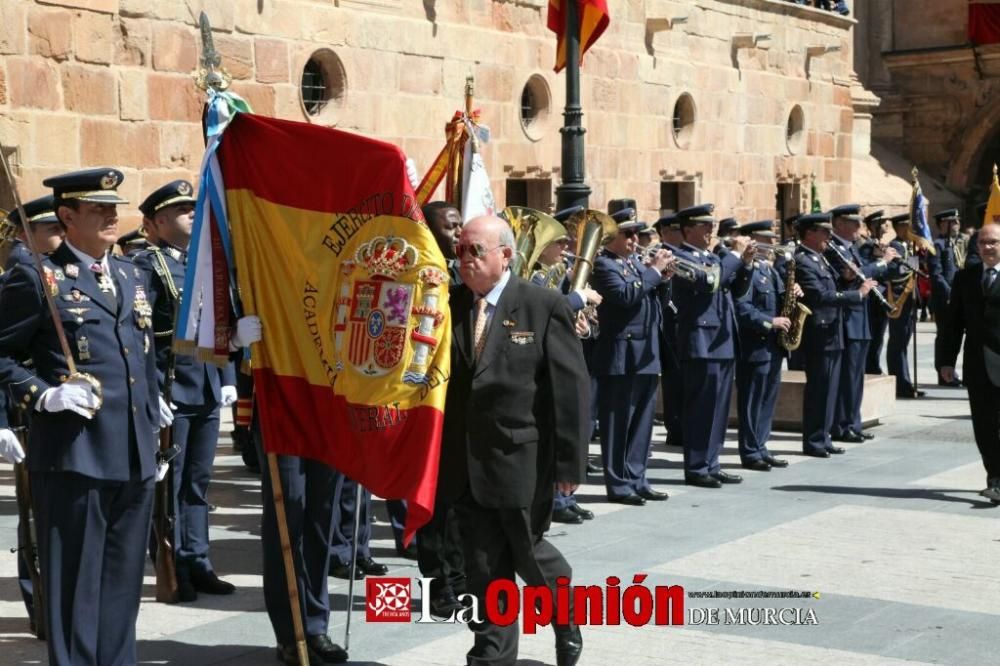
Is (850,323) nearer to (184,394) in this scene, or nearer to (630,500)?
(630,500)

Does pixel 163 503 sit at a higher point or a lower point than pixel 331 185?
lower

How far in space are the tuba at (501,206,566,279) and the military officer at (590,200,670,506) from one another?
1.39m

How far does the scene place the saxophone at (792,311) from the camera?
12.8 metres

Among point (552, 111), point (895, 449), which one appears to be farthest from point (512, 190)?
point (895, 449)

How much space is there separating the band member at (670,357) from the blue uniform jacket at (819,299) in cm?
110

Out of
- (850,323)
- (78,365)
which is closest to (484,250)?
(78,365)

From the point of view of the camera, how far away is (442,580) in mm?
7969

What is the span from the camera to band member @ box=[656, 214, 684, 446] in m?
11.5

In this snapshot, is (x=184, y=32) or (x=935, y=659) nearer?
(x=935, y=659)

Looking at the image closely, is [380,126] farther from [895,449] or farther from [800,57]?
[800,57]

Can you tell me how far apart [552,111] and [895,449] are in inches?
337

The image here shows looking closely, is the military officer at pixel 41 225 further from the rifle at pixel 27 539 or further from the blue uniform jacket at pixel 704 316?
the blue uniform jacket at pixel 704 316

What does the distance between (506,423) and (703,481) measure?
527cm

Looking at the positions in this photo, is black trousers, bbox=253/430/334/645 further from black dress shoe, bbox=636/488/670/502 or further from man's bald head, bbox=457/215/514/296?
black dress shoe, bbox=636/488/670/502
